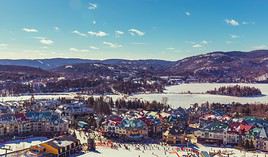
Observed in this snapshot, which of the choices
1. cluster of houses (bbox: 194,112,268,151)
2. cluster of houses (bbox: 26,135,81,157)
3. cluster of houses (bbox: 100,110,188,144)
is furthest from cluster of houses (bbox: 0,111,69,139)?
cluster of houses (bbox: 194,112,268,151)

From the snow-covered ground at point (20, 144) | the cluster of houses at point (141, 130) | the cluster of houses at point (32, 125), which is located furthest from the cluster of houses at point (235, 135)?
the snow-covered ground at point (20, 144)

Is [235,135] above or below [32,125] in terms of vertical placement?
below

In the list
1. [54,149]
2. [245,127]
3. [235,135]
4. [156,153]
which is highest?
[245,127]

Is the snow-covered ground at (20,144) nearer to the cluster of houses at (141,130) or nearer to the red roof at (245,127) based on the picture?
the cluster of houses at (141,130)

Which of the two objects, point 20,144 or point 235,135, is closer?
point 20,144

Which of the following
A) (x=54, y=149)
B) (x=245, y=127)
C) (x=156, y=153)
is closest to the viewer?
(x=54, y=149)

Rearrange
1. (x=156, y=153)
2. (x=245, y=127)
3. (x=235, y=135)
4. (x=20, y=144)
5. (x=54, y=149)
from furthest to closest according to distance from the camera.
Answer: (x=245, y=127) → (x=235, y=135) → (x=20, y=144) → (x=156, y=153) → (x=54, y=149)

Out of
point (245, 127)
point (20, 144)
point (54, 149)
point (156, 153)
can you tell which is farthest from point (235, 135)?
point (20, 144)

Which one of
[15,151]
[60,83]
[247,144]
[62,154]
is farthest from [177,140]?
[60,83]

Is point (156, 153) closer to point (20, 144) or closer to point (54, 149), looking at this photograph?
point (54, 149)
